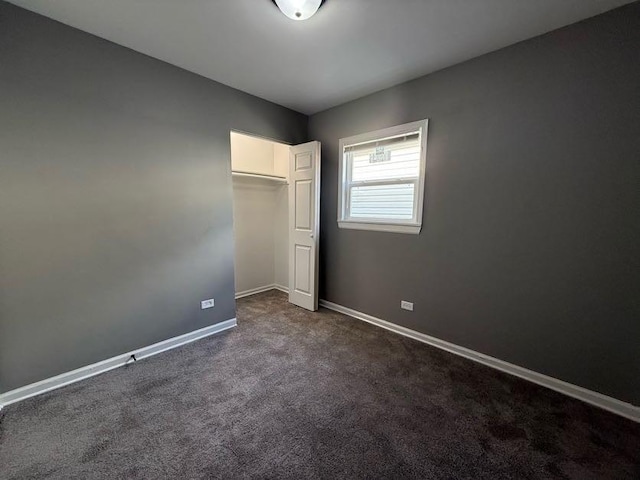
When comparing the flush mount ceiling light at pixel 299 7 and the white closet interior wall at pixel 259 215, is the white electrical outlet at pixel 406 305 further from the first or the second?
the flush mount ceiling light at pixel 299 7

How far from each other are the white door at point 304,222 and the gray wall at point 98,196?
1.01m

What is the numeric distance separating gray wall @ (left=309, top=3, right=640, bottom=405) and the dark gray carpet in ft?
1.44

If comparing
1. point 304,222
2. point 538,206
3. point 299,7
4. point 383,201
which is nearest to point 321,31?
point 299,7

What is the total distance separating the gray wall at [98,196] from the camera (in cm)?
178

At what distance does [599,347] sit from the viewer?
1835 millimetres

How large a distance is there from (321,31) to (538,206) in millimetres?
2226

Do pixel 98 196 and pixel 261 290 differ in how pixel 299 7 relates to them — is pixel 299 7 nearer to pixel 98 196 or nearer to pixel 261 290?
pixel 98 196

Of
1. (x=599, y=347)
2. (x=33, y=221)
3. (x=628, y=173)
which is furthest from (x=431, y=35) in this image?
(x=33, y=221)

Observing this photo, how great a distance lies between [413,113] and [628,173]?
1.72m

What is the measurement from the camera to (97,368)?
83.6 inches

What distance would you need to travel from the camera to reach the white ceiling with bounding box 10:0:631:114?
169cm

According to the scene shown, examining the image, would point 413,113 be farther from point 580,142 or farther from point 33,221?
point 33,221

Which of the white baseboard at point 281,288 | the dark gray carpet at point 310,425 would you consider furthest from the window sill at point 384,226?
the white baseboard at point 281,288

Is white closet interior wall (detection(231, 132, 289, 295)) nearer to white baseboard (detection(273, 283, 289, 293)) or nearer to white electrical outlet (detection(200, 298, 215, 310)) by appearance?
white baseboard (detection(273, 283, 289, 293))
